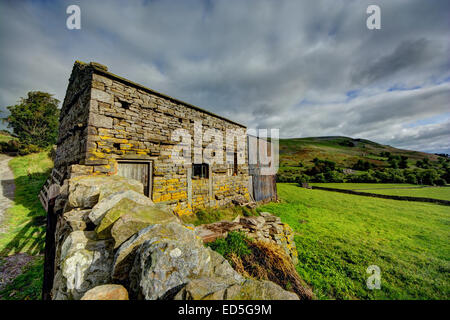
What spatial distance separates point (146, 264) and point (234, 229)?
361cm

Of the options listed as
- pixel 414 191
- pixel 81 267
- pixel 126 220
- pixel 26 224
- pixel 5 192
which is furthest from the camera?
pixel 414 191

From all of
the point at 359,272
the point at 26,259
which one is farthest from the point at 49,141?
the point at 359,272

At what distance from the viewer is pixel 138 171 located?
18.1 feet

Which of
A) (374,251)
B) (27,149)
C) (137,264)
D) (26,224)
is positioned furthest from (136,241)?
(27,149)

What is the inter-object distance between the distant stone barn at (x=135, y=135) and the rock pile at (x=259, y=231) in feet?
7.34

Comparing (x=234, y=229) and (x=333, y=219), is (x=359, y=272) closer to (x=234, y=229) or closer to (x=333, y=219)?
(x=234, y=229)

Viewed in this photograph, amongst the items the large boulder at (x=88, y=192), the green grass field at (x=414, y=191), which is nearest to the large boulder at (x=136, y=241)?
the large boulder at (x=88, y=192)

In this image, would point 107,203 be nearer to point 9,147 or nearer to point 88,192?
point 88,192

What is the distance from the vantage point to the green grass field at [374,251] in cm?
385

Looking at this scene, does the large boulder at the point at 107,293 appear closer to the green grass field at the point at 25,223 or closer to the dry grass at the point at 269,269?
the dry grass at the point at 269,269

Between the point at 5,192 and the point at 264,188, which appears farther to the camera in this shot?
the point at 264,188

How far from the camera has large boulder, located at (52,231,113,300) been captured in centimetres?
164

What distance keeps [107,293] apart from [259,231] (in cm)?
449
